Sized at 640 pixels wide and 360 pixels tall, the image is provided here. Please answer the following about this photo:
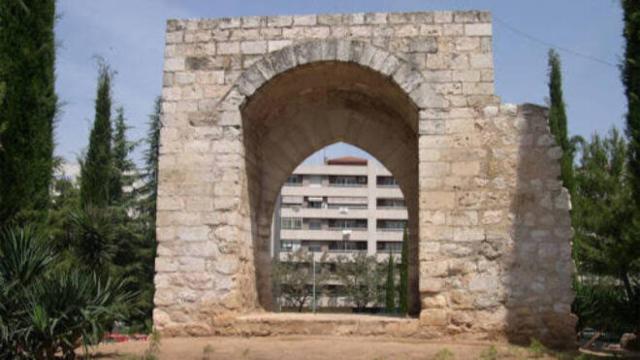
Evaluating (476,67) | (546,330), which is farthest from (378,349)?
(476,67)

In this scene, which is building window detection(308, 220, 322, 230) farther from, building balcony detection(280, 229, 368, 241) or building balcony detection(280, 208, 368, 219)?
building balcony detection(280, 229, 368, 241)

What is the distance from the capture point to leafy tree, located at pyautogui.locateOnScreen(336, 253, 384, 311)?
132ft

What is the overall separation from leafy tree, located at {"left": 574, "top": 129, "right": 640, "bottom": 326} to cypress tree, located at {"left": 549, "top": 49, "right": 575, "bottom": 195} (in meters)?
0.92

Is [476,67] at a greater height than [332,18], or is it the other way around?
Answer: [332,18]

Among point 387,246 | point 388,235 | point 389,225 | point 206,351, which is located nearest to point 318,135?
point 206,351

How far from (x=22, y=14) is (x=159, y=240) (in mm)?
3353

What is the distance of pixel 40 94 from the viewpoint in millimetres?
7871

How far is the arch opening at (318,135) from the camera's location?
941 centimetres

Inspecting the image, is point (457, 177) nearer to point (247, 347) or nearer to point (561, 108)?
point (247, 347)

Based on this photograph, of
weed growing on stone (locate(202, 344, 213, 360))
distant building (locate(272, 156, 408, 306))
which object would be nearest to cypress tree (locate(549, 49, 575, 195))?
weed growing on stone (locate(202, 344, 213, 360))

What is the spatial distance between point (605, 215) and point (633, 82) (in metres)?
7.44

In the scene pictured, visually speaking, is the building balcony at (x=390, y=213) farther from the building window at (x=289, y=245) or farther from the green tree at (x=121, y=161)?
the green tree at (x=121, y=161)

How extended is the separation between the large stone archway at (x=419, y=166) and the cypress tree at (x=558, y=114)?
34.1ft

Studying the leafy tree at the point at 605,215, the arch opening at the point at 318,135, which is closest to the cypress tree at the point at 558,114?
the leafy tree at the point at 605,215
